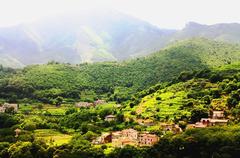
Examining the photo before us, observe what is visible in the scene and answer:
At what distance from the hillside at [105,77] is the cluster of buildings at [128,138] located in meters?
65.2

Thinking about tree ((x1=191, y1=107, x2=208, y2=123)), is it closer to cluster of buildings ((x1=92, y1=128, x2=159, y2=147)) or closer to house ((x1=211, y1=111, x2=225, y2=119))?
house ((x1=211, y1=111, x2=225, y2=119))

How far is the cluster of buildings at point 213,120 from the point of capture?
84688 millimetres

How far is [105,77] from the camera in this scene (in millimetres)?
189750

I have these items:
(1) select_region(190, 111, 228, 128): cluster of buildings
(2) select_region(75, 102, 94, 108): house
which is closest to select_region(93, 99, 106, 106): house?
(2) select_region(75, 102, 94, 108): house

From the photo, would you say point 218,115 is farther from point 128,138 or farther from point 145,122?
point 128,138

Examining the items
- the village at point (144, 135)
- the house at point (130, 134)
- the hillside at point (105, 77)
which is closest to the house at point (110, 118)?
the village at point (144, 135)

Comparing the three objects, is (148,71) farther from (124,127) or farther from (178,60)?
(124,127)

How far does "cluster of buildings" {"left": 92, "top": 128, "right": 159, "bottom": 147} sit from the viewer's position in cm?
8212

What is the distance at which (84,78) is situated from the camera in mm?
184875

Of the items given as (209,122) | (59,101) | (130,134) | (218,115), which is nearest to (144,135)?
(130,134)

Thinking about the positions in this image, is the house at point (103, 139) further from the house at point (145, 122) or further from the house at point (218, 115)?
the house at point (218, 115)

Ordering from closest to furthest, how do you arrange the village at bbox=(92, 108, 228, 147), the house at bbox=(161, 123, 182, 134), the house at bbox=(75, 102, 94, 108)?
the village at bbox=(92, 108, 228, 147) < the house at bbox=(161, 123, 182, 134) < the house at bbox=(75, 102, 94, 108)

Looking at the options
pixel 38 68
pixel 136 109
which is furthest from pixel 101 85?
pixel 136 109

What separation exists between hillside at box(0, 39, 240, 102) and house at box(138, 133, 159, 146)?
67.2 meters
